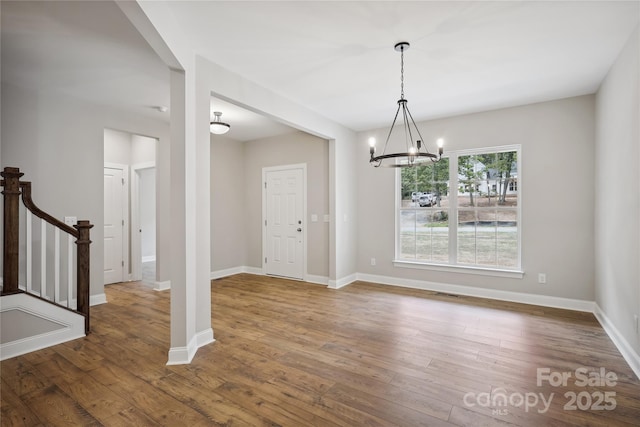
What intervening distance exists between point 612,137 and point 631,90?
68 cm

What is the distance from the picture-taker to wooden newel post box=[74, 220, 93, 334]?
326cm

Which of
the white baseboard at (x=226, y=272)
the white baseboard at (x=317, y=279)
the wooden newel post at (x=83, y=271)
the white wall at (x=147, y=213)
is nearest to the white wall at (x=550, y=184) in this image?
the white baseboard at (x=317, y=279)

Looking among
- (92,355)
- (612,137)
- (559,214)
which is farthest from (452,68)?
(92,355)

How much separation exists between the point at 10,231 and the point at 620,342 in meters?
5.64

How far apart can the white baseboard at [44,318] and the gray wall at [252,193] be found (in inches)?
110

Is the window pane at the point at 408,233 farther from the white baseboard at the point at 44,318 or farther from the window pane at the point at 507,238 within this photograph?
the white baseboard at the point at 44,318

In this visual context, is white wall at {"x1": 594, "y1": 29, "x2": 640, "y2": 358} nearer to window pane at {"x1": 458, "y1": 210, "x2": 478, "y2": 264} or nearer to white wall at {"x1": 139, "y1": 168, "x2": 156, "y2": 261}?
window pane at {"x1": 458, "y1": 210, "x2": 478, "y2": 264}

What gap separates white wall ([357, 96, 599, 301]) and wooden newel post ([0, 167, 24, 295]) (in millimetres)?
5224

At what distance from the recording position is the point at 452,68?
10.7 feet

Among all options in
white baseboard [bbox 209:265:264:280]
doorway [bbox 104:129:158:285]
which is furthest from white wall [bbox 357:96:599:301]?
doorway [bbox 104:129:158:285]

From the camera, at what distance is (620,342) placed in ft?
9.41

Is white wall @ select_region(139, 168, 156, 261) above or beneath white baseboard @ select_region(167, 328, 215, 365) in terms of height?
above

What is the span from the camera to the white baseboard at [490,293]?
4.03m

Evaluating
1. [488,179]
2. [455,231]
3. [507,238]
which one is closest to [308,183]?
[455,231]
